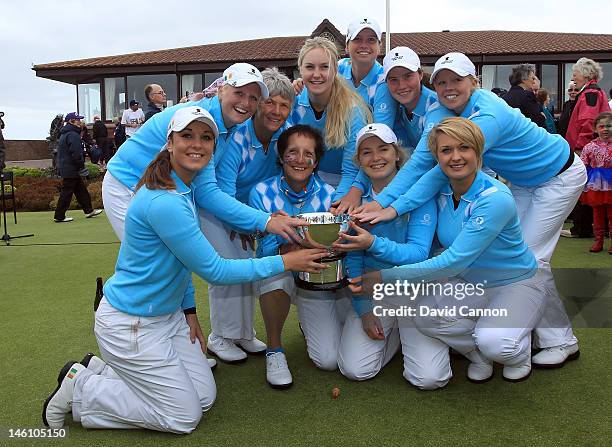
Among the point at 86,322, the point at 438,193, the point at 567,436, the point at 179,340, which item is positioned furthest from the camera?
the point at 86,322

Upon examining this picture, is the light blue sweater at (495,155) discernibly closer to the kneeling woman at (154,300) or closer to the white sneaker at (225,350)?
the kneeling woman at (154,300)

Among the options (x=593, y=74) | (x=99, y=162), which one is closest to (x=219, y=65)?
(x=99, y=162)

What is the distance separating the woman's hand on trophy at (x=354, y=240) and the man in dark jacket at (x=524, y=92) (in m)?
5.15

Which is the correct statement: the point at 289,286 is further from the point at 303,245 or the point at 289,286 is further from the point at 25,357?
the point at 25,357

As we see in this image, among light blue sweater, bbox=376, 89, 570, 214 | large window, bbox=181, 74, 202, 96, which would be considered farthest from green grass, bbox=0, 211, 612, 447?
large window, bbox=181, 74, 202, 96

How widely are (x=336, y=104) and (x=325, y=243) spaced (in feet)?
3.82

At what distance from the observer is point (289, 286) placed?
12.6 feet

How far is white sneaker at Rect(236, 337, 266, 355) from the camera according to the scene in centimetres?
418

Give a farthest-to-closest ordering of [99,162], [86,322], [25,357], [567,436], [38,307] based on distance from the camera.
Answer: [99,162], [38,307], [86,322], [25,357], [567,436]

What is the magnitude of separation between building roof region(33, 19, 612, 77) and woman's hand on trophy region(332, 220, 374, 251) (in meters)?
21.6

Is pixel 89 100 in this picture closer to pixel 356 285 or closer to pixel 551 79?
pixel 551 79

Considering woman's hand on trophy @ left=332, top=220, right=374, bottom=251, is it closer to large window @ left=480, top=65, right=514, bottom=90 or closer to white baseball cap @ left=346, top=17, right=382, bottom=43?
white baseball cap @ left=346, top=17, right=382, bottom=43

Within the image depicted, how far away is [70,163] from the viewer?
11445 millimetres

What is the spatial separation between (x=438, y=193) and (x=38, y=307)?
3809 mm
